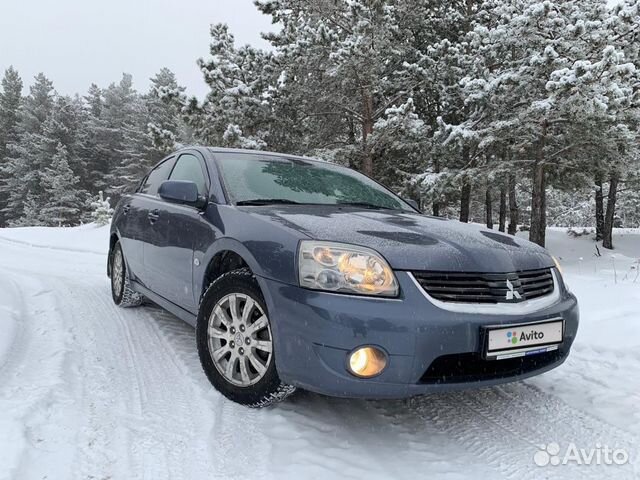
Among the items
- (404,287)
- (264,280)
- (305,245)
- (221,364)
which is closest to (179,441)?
(221,364)

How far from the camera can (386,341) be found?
2.05 meters

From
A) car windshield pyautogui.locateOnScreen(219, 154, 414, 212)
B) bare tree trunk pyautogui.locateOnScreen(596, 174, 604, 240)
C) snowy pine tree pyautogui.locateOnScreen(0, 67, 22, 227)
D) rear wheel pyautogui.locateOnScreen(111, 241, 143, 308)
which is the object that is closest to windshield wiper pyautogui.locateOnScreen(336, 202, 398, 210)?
car windshield pyautogui.locateOnScreen(219, 154, 414, 212)

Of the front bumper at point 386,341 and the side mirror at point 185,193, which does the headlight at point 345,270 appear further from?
the side mirror at point 185,193

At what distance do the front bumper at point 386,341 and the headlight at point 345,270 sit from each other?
44 mm

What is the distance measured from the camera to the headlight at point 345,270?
6.98 ft

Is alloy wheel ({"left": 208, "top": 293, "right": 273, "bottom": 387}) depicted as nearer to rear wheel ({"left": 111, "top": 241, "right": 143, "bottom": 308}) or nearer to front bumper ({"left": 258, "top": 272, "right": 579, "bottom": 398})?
front bumper ({"left": 258, "top": 272, "right": 579, "bottom": 398})

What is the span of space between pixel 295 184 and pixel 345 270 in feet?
4.40

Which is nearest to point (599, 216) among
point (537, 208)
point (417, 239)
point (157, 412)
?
point (537, 208)

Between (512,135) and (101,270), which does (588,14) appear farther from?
(101,270)

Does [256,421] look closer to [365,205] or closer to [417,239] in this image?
[417,239]

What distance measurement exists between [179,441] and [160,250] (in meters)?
1.75

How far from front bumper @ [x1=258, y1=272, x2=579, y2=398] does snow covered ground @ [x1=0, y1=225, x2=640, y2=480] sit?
13.0 inches

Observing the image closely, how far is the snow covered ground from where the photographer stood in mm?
Answer: 2012

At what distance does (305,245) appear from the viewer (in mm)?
2242
